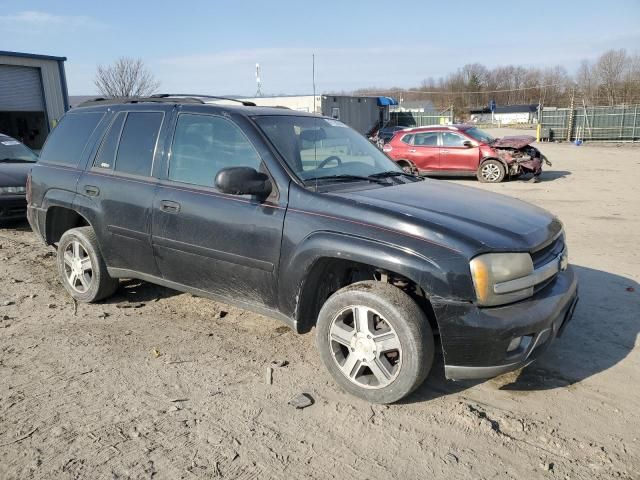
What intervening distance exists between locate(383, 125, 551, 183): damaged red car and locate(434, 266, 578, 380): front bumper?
1216 centimetres

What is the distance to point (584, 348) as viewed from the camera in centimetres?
393

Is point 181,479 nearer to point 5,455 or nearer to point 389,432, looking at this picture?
point 5,455

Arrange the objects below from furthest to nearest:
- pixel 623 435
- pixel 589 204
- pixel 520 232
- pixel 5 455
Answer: pixel 589 204 < pixel 520 232 < pixel 623 435 < pixel 5 455

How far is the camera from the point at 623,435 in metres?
2.87

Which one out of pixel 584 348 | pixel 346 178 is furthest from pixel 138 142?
pixel 584 348

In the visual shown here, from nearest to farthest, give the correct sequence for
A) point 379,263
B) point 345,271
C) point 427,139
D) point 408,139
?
1. point 379,263
2. point 345,271
3. point 427,139
4. point 408,139

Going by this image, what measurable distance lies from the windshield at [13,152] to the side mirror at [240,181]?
7.73 meters

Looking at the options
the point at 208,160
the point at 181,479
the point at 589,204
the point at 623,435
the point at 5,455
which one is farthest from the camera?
the point at 589,204

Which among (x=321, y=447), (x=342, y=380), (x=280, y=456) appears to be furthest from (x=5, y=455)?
(x=342, y=380)

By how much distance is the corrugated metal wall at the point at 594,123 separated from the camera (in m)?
30.7

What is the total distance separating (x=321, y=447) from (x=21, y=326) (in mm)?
3071

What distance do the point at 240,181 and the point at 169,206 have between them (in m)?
0.92

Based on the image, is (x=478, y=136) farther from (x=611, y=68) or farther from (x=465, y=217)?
(x=611, y=68)

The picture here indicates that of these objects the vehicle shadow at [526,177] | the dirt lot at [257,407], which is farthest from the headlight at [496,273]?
the vehicle shadow at [526,177]
